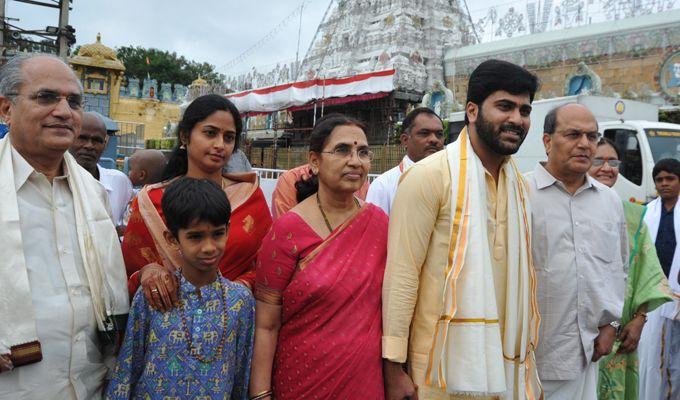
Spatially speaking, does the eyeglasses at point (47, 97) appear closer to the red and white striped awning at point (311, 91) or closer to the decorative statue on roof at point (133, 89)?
the red and white striped awning at point (311, 91)

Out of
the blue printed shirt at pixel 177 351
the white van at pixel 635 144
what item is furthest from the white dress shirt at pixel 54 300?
the white van at pixel 635 144

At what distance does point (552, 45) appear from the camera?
17.9 metres

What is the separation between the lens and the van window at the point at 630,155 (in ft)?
26.8

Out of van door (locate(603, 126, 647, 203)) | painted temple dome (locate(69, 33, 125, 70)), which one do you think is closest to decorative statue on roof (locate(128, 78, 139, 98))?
A: painted temple dome (locate(69, 33, 125, 70))

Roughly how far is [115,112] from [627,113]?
27.3 m

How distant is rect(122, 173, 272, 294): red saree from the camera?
2.11 meters

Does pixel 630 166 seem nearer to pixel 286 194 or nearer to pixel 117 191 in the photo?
pixel 286 194

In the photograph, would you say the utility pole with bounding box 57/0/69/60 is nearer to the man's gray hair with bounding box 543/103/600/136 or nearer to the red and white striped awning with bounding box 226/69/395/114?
the red and white striped awning with bounding box 226/69/395/114

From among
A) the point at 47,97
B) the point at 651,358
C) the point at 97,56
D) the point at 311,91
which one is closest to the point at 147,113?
the point at 97,56

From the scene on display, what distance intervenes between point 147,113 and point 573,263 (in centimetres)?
3133

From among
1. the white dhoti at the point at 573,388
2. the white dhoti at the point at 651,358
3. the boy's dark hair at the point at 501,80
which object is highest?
the boy's dark hair at the point at 501,80

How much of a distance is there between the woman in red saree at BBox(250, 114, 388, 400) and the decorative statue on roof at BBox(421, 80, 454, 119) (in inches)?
535

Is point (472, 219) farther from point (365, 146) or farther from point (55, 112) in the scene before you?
point (55, 112)

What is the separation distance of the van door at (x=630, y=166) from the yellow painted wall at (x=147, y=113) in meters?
26.4
